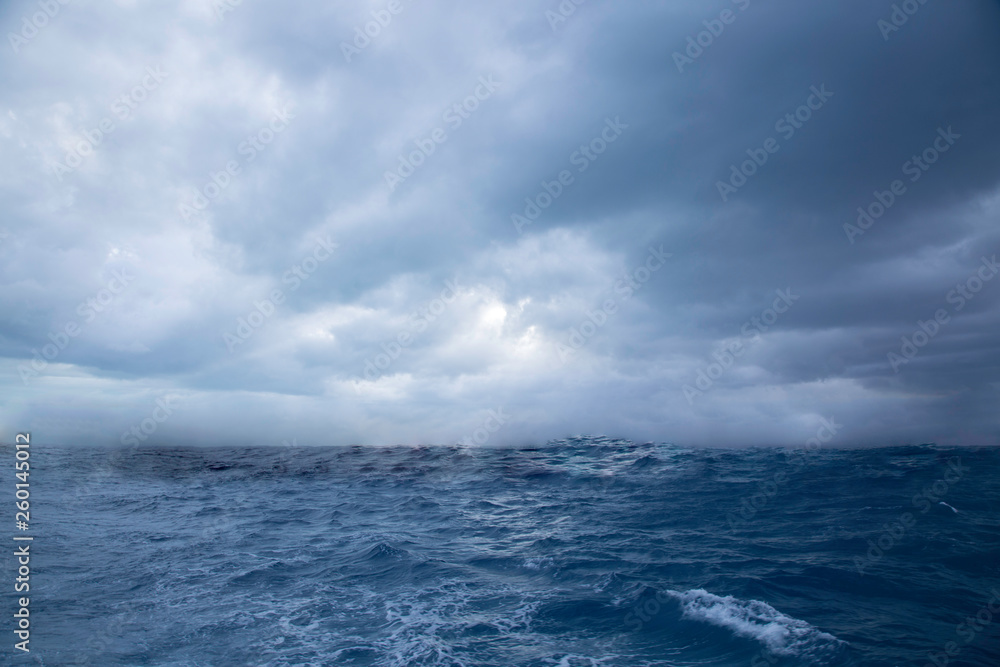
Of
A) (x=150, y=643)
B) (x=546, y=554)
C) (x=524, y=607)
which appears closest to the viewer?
(x=150, y=643)

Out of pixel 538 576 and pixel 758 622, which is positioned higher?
pixel 758 622

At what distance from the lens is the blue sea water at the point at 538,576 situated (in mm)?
13531

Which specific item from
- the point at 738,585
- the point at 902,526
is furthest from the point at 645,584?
the point at 902,526

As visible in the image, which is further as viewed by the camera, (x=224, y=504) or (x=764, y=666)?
(x=224, y=504)

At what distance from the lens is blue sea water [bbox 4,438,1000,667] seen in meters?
13.5

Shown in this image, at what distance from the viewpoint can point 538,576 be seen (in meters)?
19.5

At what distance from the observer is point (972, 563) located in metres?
18.6

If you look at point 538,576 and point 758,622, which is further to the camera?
point 538,576

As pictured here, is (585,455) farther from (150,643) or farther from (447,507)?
(150,643)

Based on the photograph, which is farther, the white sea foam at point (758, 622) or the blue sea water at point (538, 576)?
the blue sea water at point (538, 576)

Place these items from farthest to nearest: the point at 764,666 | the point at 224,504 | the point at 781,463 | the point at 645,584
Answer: the point at 781,463, the point at 224,504, the point at 645,584, the point at 764,666

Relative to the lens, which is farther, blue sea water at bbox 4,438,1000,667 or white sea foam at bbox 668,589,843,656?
blue sea water at bbox 4,438,1000,667

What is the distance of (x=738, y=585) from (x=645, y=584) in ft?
10.8

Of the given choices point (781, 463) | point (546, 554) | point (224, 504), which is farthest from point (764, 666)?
point (781, 463)
